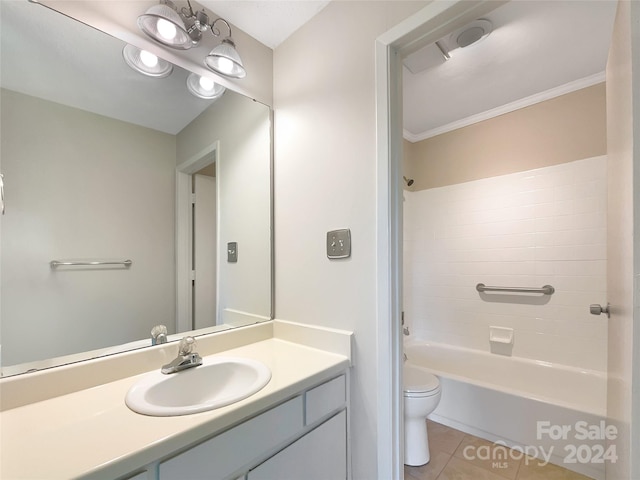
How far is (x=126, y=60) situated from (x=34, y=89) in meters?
0.34

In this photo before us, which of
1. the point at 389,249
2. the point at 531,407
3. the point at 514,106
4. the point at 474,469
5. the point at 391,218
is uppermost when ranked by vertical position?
the point at 514,106

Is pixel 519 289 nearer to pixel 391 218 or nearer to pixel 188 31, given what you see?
pixel 391 218

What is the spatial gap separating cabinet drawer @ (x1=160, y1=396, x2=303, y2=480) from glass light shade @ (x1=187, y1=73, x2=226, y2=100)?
1390 mm

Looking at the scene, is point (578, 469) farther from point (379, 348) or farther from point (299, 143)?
point (299, 143)

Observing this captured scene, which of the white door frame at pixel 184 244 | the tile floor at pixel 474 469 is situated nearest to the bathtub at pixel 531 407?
the tile floor at pixel 474 469

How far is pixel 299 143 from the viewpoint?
1.44 meters

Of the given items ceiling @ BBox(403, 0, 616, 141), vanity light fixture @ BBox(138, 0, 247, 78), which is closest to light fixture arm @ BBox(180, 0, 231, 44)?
vanity light fixture @ BBox(138, 0, 247, 78)

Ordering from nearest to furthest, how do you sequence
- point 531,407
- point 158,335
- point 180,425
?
point 180,425, point 158,335, point 531,407

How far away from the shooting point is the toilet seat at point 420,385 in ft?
5.34

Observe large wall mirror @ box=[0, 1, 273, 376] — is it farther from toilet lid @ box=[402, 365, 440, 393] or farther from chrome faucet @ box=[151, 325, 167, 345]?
toilet lid @ box=[402, 365, 440, 393]

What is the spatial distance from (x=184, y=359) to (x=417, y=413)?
4.39 ft

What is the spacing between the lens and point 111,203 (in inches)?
43.3

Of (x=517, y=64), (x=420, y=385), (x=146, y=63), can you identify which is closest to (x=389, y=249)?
(x=420, y=385)

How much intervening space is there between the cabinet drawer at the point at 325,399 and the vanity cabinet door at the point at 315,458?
4cm
